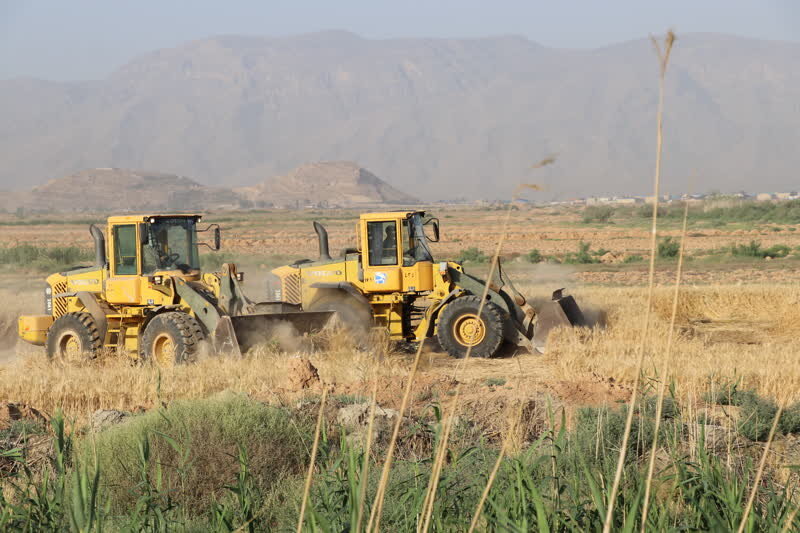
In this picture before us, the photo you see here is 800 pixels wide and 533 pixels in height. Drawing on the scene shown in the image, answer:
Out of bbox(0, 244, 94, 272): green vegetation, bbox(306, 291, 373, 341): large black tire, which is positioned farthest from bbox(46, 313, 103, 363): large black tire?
bbox(0, 244, 94, 272): green vegetation

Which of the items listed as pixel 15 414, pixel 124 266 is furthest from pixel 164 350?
pixel 15 414

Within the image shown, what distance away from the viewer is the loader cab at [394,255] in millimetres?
15930

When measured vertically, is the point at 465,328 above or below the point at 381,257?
below

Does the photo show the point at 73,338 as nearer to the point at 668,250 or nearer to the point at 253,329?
the point at 253,329

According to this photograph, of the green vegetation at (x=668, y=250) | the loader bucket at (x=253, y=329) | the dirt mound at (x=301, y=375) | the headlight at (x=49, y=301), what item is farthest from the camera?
the green vegetation at (x=668, y=250)

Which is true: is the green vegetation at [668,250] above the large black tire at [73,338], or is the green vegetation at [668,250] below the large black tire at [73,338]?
above

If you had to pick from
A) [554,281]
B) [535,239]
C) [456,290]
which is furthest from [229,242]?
[456,290]

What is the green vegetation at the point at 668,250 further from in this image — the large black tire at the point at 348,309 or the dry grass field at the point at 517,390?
the large black tire at the point at 348,309

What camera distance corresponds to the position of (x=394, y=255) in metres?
16.0

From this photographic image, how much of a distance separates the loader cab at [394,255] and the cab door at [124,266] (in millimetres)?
3690

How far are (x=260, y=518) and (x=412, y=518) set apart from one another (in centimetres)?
119

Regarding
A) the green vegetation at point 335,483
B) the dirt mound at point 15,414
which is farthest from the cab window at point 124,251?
the green vegetation at point 335,483

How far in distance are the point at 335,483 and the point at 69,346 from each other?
11.1 m

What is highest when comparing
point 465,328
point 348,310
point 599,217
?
point 599,217
